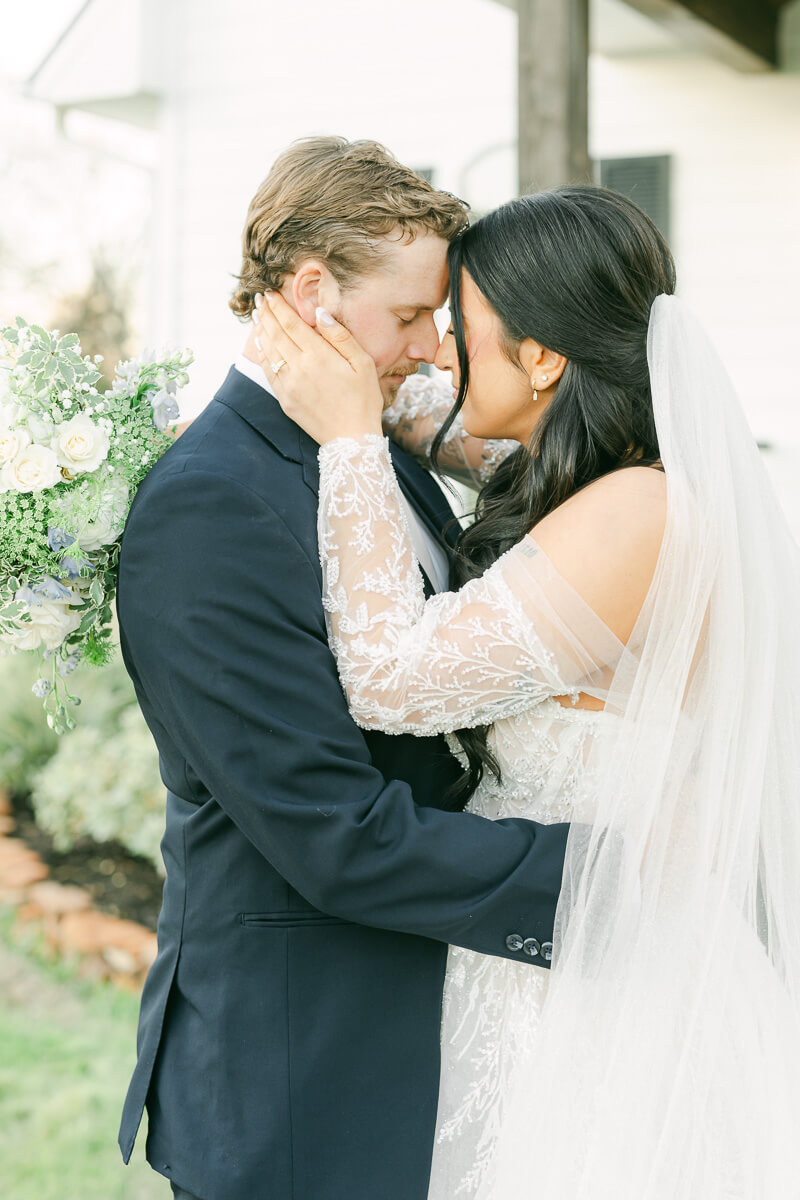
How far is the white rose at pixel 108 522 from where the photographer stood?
207cm

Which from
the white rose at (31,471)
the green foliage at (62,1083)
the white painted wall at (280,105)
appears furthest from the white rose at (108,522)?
the white painted wall at (280,105)

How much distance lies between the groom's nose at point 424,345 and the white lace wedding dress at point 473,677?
32cm

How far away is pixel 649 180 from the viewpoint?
6500 mm

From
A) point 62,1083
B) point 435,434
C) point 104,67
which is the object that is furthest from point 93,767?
point 104,67

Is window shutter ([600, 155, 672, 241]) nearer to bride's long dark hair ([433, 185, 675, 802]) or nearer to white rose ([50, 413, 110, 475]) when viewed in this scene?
bride's long dark hair ([433, 185, 675, 802])

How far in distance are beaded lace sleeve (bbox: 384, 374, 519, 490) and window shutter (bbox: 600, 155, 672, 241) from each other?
13.2 feet

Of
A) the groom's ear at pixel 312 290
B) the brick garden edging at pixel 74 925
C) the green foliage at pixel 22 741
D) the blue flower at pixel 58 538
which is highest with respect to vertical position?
the groom's ear at pixel 312 290

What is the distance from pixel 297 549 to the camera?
6.66 ft

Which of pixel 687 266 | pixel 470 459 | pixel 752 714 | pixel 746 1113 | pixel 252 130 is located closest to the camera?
pixel 746 1113

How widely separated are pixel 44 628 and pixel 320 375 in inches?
26.2

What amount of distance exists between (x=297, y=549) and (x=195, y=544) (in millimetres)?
173

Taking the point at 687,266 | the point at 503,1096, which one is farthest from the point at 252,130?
the point at 503,1096

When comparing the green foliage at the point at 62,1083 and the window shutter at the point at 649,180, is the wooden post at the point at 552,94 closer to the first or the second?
the window shutter at the point at 649,180

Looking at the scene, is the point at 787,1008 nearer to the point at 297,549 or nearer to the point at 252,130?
the point at 297,549
